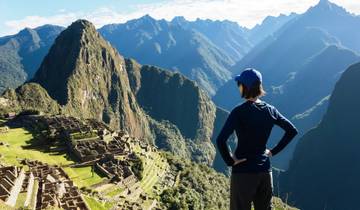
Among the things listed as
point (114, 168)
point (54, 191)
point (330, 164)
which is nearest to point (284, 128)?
point (54, 191)

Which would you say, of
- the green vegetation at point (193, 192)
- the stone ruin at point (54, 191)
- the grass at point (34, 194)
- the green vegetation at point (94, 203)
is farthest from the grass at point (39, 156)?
the grass at point (34, 194)

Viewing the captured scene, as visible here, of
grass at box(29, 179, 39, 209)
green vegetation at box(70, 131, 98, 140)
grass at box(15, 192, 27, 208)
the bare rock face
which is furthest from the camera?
the bare rock face

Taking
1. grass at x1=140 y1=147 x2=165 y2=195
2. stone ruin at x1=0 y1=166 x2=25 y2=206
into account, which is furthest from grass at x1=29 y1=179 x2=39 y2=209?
grass at x1=140 y1=147 x2=165 y2=195

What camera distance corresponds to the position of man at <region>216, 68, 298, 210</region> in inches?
344

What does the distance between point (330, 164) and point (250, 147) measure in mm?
176738

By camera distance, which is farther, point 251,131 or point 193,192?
point 193,192

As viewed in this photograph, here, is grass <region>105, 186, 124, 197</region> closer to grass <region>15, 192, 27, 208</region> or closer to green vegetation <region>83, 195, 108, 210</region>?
green vegetation <region>83, 195, 108, 210</region>

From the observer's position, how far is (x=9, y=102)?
123m

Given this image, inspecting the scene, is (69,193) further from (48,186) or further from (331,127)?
(331,127)

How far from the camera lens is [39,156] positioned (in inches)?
2372

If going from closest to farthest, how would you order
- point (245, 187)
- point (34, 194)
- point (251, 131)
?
point (245, 187)
point (251, 131)
point (34, 194)

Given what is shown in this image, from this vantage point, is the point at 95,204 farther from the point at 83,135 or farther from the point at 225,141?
the point at 225,141

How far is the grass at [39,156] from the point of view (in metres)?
53.6

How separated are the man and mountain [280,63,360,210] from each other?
141 meters
